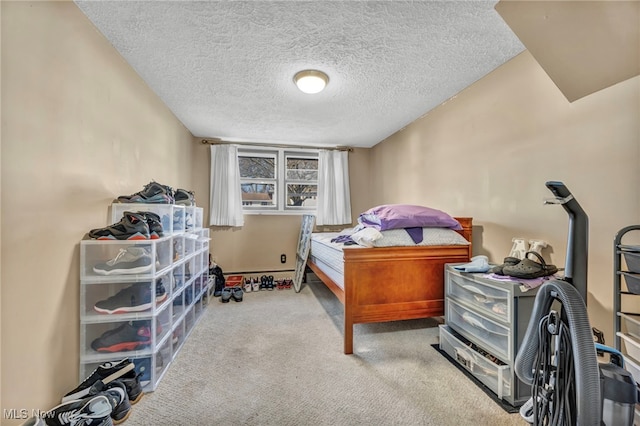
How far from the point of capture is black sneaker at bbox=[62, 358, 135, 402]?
1.31 meters

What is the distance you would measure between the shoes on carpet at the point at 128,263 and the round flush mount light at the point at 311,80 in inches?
64.9

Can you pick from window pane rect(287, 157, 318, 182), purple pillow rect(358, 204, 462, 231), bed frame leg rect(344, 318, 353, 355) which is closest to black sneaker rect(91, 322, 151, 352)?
bed frame leg rect(344, 318, 353, 355)

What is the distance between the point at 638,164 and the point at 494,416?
4.56 ft

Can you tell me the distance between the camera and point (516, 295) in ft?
4.40

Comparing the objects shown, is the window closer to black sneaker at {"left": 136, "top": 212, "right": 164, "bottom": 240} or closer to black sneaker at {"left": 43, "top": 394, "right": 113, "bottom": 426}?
black sneaker at {"left": 136, "top": 212, "right": 164, "bottom": 240}

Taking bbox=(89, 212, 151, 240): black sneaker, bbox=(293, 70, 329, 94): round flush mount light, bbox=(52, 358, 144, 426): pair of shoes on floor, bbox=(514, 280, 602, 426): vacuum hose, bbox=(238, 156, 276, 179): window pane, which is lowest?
bbox=(52, 358, 144, 426): pair of shoes on floor

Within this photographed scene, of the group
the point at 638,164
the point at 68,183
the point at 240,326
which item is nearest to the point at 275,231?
the point at 240,326

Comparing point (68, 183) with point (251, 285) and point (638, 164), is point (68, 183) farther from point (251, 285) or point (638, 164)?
point (638, 164)

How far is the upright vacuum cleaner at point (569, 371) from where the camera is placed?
0.60 meters

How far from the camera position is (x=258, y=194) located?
4129 millimetres

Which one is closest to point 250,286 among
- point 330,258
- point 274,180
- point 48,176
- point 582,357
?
point 330,258

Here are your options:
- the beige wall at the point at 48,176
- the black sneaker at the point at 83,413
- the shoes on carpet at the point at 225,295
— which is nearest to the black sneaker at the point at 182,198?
the beige wall at the point at 48,176

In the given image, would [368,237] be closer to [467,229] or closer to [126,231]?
[467,229]

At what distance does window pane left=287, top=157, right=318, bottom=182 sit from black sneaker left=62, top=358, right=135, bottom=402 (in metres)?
3.17
